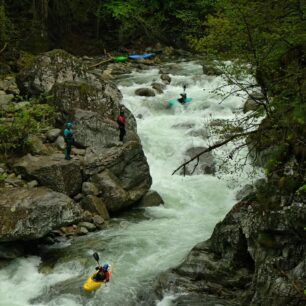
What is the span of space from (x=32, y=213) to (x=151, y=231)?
10.9 feet

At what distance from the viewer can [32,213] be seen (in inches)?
415

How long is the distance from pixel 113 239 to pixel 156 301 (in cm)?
320

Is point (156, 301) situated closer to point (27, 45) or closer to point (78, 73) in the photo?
point (78, 73)

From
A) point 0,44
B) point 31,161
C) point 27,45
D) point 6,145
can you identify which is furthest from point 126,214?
point 27,45

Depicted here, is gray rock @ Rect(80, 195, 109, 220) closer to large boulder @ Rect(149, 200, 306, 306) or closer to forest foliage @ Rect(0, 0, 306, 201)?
large boulder @ Rect(149, 200, 306, 306)

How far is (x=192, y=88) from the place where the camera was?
23609 millimetres

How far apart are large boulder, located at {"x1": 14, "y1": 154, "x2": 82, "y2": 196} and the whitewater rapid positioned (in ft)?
5.32

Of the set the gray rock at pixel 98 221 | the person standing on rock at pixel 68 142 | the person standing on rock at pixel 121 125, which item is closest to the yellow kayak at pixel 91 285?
the gray rock at pixel 98 221

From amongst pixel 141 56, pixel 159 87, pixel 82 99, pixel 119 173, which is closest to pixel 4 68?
pixel 159 87

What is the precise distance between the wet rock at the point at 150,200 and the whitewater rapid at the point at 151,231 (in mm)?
235

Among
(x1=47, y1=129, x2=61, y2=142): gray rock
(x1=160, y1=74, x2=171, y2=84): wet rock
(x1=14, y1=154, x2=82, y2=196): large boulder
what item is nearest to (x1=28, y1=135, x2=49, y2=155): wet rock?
(x1=47, y1=129, x2=61, y2=142): gray rock

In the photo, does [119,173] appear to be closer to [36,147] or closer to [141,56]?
[36,147]

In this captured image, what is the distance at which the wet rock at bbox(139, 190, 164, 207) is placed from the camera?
13930 mm

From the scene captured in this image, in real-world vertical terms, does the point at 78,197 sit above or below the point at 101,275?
above
